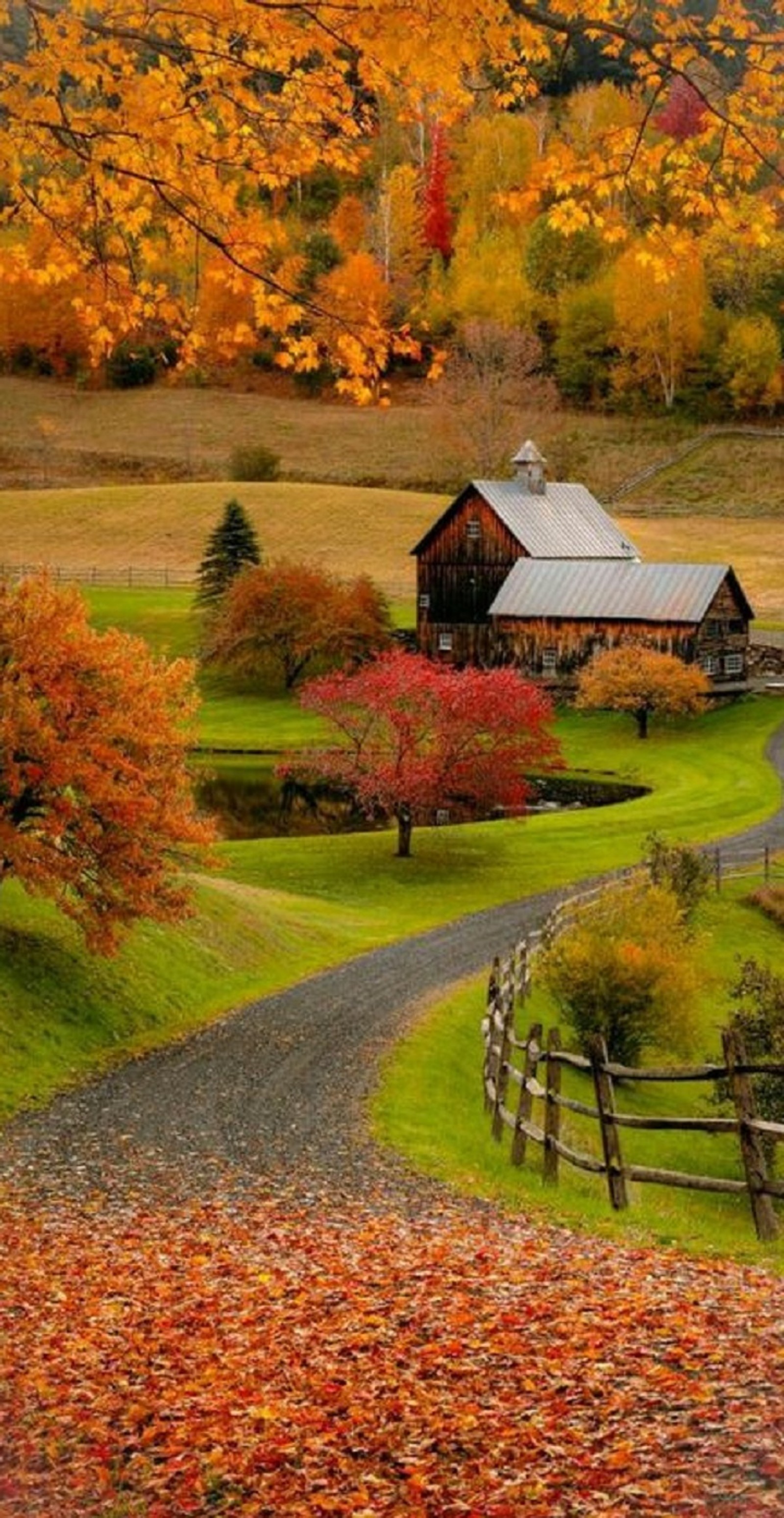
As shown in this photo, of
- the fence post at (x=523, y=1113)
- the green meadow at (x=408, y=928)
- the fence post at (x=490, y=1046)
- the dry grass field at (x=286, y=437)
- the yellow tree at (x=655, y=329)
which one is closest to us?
the fence post at (x=523, y=1113)

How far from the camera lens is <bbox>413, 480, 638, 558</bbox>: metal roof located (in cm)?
9056

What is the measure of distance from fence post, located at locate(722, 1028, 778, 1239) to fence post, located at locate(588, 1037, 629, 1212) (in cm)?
158

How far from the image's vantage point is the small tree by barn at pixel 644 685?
76.2m

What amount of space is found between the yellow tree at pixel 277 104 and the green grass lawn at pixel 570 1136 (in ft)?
30.0

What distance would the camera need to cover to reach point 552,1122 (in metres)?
19.7

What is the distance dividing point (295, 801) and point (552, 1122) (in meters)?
47.1

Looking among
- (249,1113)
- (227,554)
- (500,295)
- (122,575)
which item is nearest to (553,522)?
(227,554)

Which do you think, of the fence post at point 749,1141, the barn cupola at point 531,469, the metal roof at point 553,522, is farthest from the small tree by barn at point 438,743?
the barn cupola at point 531,469

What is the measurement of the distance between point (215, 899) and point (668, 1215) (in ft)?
Answer: 72.9

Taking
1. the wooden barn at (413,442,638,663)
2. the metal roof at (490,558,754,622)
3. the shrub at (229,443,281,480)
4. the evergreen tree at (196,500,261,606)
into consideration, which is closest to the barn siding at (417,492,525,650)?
the wooden barn at (413,442,638,663)

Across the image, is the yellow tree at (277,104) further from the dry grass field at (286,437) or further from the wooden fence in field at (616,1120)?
the dry grass field at (286,437)

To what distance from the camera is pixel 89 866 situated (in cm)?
2938

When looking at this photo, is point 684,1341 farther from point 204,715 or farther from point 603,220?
point 204,715

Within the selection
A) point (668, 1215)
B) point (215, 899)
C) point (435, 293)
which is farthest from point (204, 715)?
point (435, 293)
